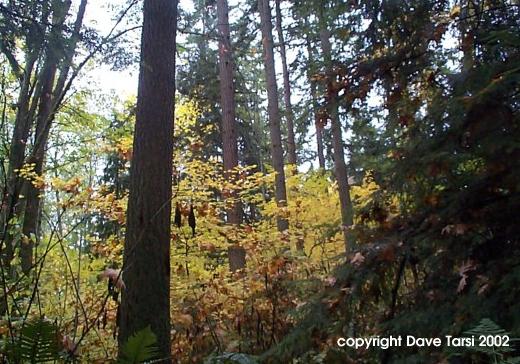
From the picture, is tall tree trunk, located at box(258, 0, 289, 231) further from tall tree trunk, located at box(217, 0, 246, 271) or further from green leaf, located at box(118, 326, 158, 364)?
green leaf, located at box(118, 326, 158, 364)

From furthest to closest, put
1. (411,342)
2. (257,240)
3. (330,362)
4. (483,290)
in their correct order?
(257,240), (330,362), (411,342), (483,290)

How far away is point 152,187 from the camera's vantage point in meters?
4.49

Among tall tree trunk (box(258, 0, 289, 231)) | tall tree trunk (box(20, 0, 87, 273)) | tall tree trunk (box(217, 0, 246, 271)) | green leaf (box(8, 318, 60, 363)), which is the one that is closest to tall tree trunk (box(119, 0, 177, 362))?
tall tree trunk (box(20, 0, 87, 273))

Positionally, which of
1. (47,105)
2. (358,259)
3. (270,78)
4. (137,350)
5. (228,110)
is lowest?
(137,350)

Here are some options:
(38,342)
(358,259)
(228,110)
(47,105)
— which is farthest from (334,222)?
(47,105)

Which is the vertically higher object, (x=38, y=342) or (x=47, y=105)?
(x=47, y=105)

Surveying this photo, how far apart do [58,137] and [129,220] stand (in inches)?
390

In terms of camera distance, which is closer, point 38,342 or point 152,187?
point 38,342

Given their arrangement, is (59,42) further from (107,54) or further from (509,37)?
(509,37)

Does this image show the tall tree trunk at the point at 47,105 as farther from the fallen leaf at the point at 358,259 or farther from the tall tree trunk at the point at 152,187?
the fallen leaf at the point at 358,259

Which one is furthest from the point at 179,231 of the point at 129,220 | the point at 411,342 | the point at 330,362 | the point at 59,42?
the point at 411,342

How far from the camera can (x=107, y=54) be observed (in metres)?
5.88

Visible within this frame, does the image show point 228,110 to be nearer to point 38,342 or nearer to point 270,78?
point 270,78

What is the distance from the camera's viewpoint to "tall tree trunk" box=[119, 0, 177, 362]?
13.5ft
